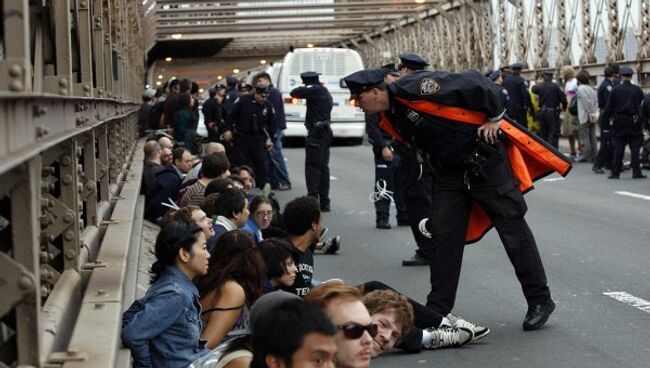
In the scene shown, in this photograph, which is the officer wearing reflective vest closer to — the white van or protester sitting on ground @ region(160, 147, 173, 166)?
protester sitting on ground @ region(160, 147, 173, 166)

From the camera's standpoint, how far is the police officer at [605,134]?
73.8 feet

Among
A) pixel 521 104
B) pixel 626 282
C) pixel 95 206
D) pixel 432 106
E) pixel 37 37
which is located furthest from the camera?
pixel 521 104

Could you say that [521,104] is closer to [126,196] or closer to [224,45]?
[126,196]

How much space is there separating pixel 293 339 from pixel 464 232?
5512 millimetres

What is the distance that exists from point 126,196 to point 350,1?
33.0 m

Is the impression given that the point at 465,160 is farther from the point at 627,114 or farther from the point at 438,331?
the point at 627,114

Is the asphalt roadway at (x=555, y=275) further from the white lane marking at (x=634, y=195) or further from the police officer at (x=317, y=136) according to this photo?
the police officer at (x=317, y=136)

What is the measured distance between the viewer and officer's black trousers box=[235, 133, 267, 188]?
1978cm

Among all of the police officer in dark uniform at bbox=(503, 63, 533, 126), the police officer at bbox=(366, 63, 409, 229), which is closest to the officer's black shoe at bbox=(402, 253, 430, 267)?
the police officer at bbox=(366, 63, 409, 229)

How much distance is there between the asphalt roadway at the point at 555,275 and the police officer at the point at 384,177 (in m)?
0.23

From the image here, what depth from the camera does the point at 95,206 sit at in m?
7.84

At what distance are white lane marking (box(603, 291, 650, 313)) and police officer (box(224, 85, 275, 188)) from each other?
988 cm

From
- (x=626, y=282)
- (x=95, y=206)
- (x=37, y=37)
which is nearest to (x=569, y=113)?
(x=626, y=282)

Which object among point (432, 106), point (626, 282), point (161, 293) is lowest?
point (626, 282)
